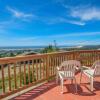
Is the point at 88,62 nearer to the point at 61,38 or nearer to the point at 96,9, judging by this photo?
the point at 96,9

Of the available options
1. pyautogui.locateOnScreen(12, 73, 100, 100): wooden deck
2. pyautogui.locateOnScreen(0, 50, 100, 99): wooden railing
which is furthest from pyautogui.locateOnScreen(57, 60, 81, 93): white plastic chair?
pyautogui.locateOnScreen(0, 50, 100, 99): wooden railing

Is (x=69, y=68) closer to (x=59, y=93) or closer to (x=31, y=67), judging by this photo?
(x=59, y=93)

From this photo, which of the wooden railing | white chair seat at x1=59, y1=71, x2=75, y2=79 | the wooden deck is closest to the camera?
the wooden railing

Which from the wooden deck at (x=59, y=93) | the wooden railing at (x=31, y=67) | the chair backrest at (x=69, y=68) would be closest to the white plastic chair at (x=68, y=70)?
the chair backrest at (x=69, y=68)

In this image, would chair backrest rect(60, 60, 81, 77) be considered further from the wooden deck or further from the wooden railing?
the wooden railing

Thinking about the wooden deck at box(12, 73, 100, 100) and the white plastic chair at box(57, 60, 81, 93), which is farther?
the white plastic chair at box(57, 60, 81, 93)

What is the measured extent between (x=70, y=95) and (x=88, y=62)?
3.62m

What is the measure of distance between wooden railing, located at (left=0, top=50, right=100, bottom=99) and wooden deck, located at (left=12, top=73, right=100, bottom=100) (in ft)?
0.96

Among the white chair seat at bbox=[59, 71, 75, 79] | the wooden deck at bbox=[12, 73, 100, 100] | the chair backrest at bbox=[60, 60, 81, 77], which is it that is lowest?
the wooden deck at bbox=[12, 73, 100, 100]

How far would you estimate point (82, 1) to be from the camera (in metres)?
9.07

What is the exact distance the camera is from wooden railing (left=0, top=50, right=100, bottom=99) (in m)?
3.89

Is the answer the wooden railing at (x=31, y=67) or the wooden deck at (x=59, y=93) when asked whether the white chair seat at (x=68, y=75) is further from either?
the wooden railing at (x=31, y=67)

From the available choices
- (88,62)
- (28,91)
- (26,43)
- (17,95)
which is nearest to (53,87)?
(28,91)

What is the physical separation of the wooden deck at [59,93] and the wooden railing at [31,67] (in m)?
0.29
